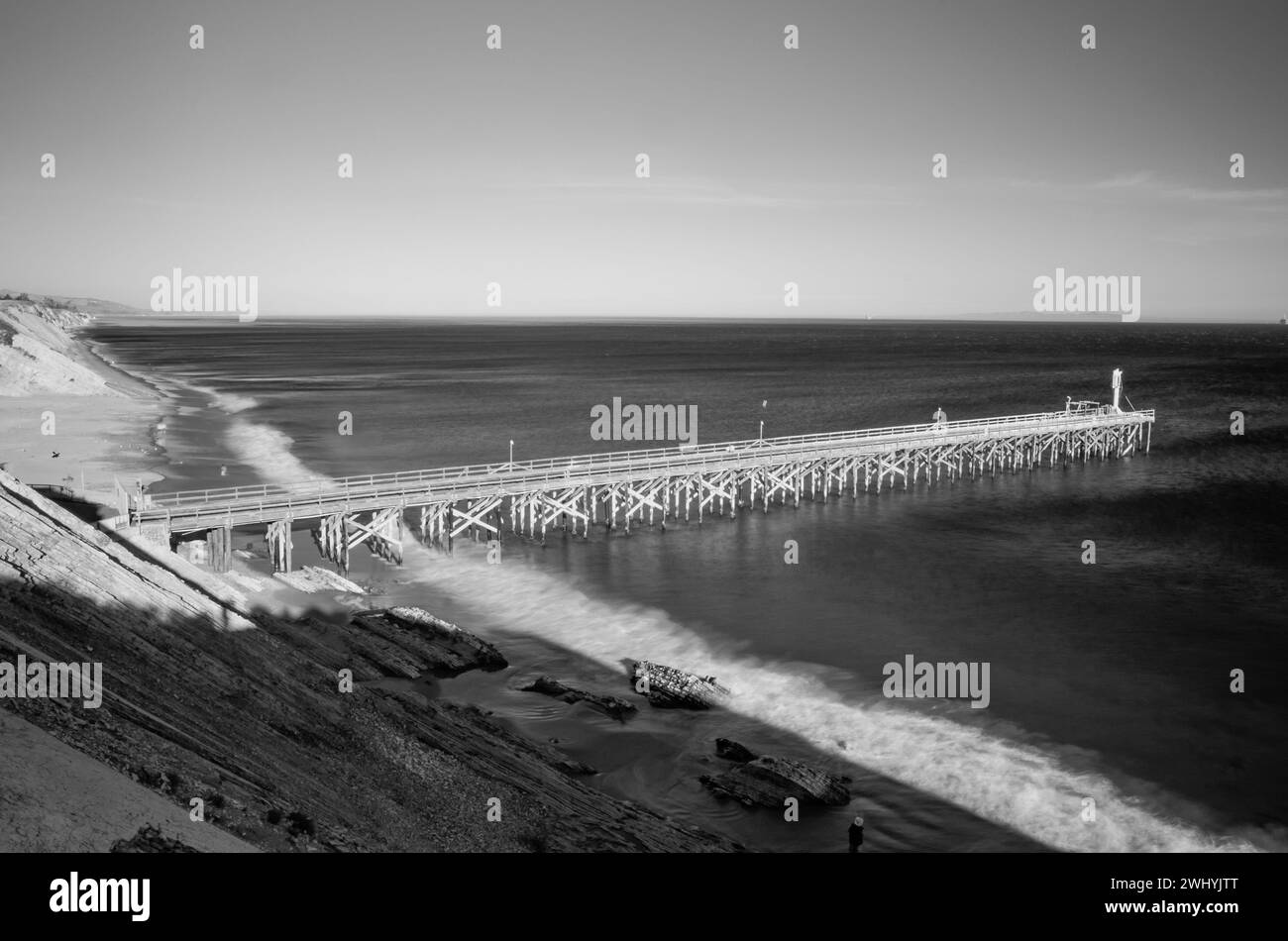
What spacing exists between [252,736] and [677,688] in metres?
11.9

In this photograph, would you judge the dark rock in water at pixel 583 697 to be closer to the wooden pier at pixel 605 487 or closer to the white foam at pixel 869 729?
the white foam at pixel 869 729

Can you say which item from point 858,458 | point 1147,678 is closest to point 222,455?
point 858,458

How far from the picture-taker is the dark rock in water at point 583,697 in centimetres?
2339

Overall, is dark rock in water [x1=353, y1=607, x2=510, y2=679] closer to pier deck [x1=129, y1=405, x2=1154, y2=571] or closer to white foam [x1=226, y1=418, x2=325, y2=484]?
pier deck [x1=129, y1=405, x2=1154, y2=571]

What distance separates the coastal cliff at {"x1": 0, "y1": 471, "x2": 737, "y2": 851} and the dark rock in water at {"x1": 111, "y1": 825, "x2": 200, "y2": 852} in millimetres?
172

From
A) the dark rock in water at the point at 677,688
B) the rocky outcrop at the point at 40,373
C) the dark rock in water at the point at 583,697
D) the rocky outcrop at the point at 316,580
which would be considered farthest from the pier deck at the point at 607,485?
the rocky outcrop at the point at 40,373

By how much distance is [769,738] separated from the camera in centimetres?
2272

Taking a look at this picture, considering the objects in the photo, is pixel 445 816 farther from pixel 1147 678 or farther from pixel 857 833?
pixel 1147 678

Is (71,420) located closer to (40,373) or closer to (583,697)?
(40,373)

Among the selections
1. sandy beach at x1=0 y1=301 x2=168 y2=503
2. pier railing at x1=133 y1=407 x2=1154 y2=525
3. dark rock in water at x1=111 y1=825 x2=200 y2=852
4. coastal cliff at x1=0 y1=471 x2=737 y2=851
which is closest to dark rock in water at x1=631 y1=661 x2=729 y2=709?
coastal cliff at x1=0 y1=471 x2=737 y2=851

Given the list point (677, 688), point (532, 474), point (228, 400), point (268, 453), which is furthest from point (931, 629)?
point (228, 400)

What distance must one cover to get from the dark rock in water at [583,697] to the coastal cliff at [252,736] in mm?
2924

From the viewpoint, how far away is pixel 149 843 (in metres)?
10.4
